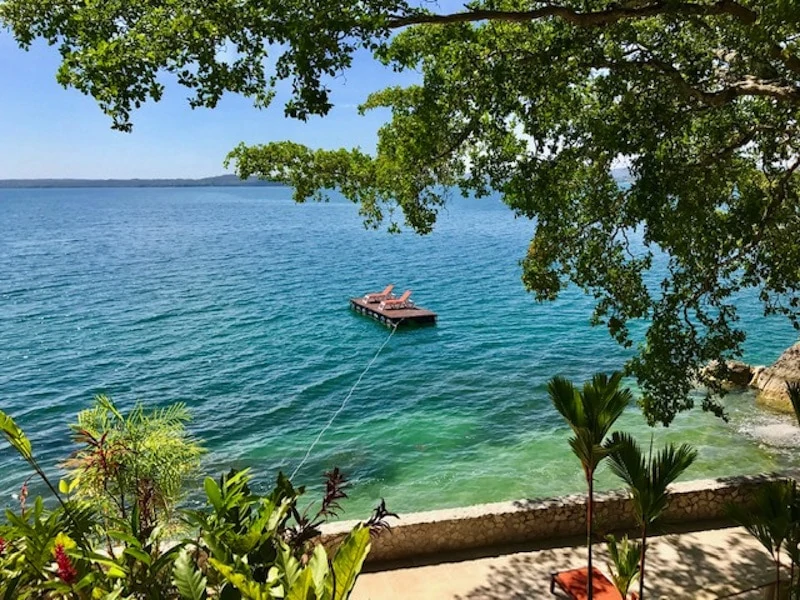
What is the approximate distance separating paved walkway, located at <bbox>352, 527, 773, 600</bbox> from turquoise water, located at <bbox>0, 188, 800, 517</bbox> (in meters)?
5.98

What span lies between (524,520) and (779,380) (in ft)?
49.7

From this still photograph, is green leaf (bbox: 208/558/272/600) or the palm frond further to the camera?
the palm frond

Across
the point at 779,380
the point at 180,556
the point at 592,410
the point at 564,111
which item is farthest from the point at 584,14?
the point at 779,380

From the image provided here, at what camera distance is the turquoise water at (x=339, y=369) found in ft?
52.7

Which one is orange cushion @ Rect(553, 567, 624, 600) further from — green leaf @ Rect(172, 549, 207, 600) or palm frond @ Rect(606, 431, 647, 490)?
green leaf @ Rect(172, 549, 207, 600)

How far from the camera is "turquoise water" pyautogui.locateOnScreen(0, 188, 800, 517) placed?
1608 cm

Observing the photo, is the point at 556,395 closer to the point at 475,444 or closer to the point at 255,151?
the point at 255,151

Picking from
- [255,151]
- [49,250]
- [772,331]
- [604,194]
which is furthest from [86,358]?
[49,250]

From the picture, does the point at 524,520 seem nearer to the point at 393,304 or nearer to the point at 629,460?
the point at 629,460

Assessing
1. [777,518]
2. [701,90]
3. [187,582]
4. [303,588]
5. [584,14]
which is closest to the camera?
[303,588]

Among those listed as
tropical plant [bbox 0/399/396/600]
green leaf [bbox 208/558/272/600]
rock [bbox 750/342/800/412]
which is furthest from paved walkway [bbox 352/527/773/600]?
rock [bbox 750/342/800/412]

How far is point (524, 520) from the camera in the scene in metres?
8.39

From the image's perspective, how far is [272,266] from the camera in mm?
49156

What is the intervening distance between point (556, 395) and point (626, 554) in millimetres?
1571
